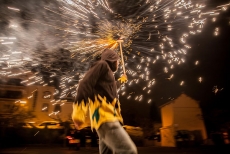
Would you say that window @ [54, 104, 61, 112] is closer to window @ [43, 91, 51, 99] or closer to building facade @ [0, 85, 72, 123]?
building facade @ [0, 85, 72, 123]

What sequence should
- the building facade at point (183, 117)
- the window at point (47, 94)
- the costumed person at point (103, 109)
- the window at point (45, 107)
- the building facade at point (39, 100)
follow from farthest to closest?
the window at point (47, 94), the window at point (45, 107), the building facade at point (39, 100), the building facade at point (183, 117), the costumed person at point (103, 109)

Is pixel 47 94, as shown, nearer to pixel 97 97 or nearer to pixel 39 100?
pixel 39 100

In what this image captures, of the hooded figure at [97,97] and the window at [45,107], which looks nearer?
the hooded figure at [97,97]

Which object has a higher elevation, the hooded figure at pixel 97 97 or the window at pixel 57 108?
the hooded figure at pixel 97 97

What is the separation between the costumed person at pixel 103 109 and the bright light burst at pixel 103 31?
326 centimetres

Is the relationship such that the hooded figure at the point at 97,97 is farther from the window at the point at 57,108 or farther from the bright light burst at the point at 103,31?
the window at the point at 57,108

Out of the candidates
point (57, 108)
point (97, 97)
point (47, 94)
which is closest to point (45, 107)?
point (57, 108)

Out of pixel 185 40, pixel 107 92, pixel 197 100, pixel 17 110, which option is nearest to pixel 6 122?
pixel 17 110

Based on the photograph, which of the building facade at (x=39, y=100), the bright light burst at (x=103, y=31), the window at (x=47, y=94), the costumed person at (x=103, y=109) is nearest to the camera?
the costumed person at (x=103, y=109)

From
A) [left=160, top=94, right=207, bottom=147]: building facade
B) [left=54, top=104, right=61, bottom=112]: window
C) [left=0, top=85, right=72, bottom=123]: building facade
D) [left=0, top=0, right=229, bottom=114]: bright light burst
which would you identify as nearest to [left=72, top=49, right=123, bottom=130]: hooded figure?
[left=0, top=0, right=229, bottom=114]: bright light burst

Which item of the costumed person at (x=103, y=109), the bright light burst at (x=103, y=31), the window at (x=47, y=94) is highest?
the bright light burst at (x=103, y=31)

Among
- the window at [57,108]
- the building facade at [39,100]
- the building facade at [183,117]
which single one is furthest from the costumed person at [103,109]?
the window at [57,108]

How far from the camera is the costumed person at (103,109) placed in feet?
7.36

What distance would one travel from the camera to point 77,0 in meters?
6.83
